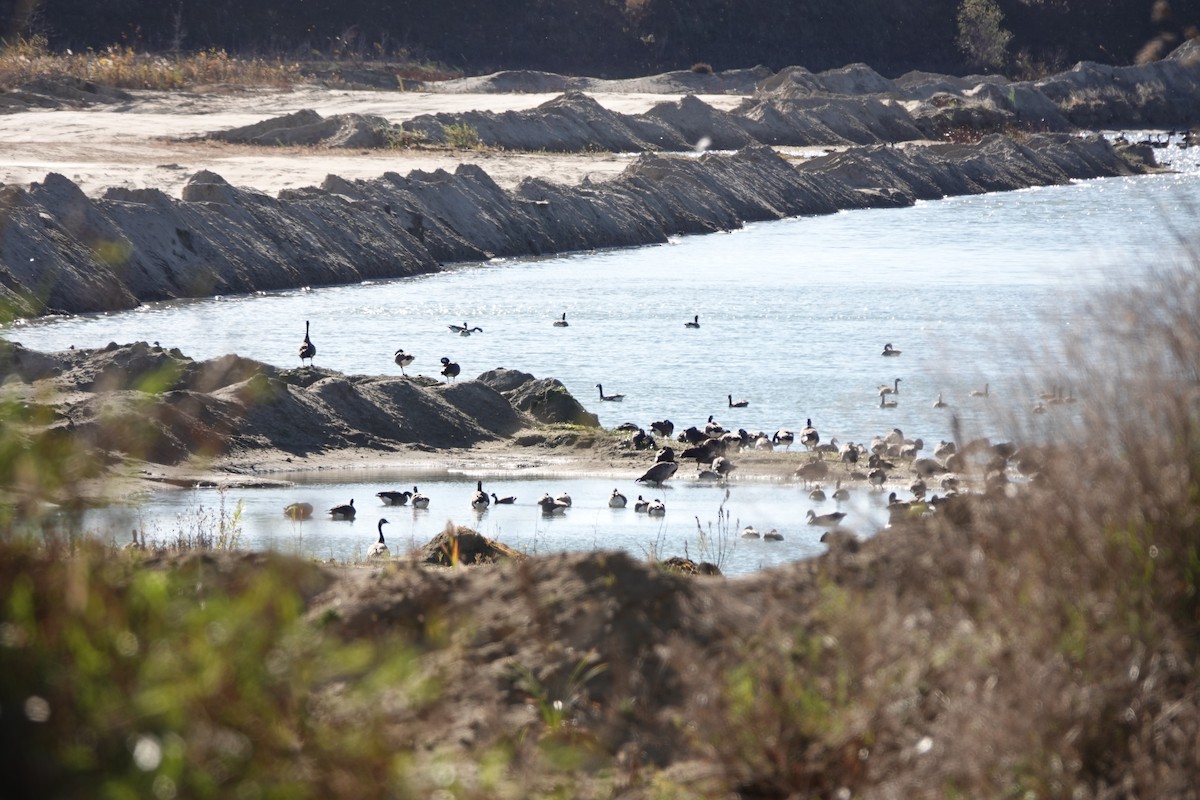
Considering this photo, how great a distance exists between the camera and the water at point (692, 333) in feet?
48.6

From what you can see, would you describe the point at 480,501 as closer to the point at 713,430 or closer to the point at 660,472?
the point at 660,472

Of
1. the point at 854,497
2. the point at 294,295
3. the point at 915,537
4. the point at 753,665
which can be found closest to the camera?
the point at 753,665

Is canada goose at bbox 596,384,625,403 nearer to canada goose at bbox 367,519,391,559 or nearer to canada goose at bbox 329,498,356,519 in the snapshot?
canada goose at bbox 329,498,356,519

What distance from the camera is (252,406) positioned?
62.1 ft

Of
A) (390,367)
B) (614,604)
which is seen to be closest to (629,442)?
(390,367)

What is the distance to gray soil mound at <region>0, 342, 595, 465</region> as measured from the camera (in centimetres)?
1695

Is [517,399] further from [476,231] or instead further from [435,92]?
[435,92]

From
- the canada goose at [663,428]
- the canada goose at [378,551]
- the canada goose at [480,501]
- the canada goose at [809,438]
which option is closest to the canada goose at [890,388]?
the canada goose at [809,438]

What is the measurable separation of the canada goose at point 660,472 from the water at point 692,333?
8.2 inches

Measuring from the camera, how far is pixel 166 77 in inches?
2431

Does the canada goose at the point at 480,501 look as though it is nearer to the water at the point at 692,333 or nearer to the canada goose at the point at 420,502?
the water at the point at 692,333

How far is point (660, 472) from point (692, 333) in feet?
40.7

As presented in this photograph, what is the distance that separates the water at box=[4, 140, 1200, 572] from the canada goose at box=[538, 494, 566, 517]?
0.64ft

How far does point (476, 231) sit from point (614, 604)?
3504cm
